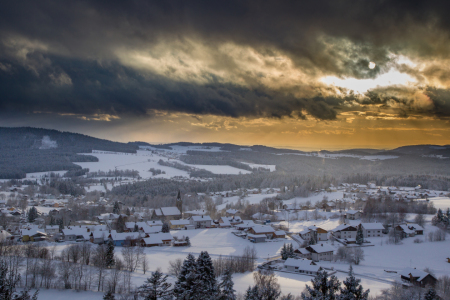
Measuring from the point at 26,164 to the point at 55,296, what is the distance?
14972 cm

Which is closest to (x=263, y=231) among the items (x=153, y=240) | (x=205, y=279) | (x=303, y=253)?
(x=303, y=253)

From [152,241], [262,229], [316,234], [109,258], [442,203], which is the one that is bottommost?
[152,241]

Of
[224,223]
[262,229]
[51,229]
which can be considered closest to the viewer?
[262,229]

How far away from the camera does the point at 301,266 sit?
97.7 ft

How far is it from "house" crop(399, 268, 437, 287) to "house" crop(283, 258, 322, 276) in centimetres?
735

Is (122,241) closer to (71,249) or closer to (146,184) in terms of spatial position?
(71,249)

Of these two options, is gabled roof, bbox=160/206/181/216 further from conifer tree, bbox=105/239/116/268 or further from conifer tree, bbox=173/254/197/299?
conifer tree, bbox=173/254/197/299

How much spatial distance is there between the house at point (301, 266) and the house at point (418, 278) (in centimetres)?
735

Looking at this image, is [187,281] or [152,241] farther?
[152,241]

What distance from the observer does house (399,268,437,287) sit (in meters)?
25.1

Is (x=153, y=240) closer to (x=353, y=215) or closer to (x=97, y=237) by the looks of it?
(x=97, y=237)

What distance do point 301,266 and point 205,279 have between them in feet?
57.3

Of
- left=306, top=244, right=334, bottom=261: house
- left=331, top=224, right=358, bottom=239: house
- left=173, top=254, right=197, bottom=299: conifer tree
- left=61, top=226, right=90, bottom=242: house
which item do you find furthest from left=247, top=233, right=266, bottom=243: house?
left=173, top=254, right=197, bottom=299: conifer tree

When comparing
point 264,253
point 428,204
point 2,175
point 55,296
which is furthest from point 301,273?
point 2,175
